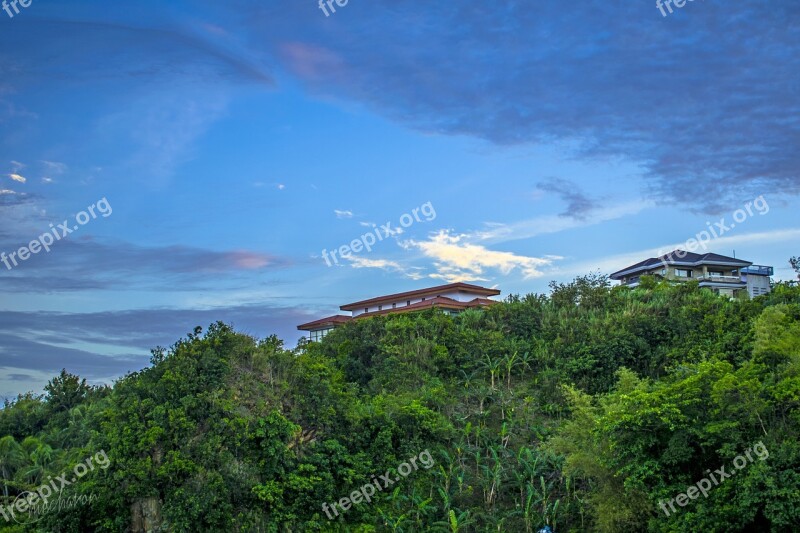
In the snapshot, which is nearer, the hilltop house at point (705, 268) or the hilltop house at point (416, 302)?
the hilltop house at point (416, 302)

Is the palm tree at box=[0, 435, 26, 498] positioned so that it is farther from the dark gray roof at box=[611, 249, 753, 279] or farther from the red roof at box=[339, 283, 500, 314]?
the dark gray roof at box=[611, 249, 753, 279]

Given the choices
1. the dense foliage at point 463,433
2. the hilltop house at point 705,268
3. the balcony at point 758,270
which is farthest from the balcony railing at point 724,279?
the dense foliage at point 463,433

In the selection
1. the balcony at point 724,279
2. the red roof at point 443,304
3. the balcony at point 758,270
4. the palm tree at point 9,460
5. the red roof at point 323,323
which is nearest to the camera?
the palm tree at point 9,460

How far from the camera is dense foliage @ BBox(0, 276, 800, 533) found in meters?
15.1

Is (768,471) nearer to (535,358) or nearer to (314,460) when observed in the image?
(314,460)

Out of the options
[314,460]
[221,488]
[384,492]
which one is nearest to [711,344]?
[384,492]

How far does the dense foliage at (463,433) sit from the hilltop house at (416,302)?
A: 12812 millimetres

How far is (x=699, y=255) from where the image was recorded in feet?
183

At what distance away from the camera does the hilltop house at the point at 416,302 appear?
1625 inches

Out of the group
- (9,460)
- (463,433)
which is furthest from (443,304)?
(9,460)

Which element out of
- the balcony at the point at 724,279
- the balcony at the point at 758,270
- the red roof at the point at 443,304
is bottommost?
the red roof at the point at 443,304

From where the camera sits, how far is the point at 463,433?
22.7 m

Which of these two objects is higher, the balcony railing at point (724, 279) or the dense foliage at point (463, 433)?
the balcony railing at point (724, 279)

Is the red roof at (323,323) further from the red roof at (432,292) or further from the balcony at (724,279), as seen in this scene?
the balcony at (724,279)
